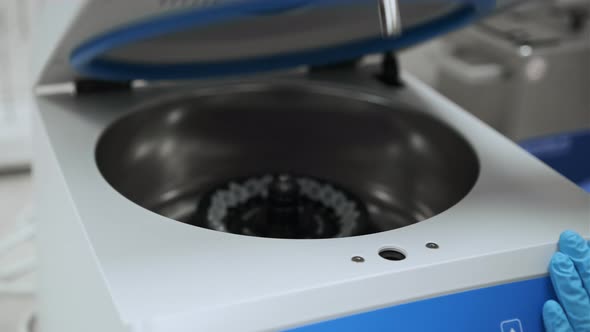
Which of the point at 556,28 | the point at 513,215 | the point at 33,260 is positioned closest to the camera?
the point at 513,215

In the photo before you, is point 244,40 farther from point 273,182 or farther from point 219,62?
point 273,182

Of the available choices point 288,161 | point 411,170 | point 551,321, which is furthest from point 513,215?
point 288,161

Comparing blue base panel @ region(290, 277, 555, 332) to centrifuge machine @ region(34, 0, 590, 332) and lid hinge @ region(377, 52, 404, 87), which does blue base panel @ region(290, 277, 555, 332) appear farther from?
lid hinge @ region(377, 52, 404, 87)

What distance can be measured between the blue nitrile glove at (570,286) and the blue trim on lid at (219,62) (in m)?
0.40

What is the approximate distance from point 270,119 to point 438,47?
35.0 inches

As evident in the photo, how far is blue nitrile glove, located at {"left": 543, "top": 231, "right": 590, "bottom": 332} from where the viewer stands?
0.74 meters

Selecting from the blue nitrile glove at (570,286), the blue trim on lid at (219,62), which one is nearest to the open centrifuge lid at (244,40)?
the blue trim on lid at (219,62)

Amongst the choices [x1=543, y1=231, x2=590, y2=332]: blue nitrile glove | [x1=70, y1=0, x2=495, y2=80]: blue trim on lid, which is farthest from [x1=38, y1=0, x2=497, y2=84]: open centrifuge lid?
[x1=543, y1=231, x2=590, y2=332]: blue nitrile glove

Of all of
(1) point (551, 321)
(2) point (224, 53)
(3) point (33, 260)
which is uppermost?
(2) point (224, 53)

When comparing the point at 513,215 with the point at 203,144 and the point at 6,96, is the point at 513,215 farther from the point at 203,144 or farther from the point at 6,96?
the point at 6,96

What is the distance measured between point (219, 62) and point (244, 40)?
6cm

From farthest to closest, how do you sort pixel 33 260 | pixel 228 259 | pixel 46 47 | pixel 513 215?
1. pixel 33 260
2. pixel 46 47
3. pixel 513 215
4. pixel 228 259

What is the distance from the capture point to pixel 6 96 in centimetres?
186

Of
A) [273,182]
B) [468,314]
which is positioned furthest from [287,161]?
[468,314]
